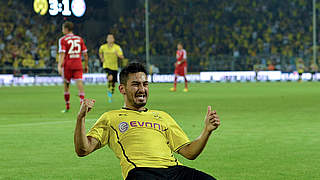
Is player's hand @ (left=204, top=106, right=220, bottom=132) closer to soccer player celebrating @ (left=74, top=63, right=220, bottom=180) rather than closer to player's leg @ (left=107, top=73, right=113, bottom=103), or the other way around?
soccer player celebrating @ (left=74, top=63, right=220, bottom=180)

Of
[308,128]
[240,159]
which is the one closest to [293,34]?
[308,128]

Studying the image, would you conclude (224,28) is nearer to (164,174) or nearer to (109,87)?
(109,87)

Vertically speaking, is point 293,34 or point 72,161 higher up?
point 293,34

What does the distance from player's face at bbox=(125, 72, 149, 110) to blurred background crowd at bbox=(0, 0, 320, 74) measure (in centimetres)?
3568

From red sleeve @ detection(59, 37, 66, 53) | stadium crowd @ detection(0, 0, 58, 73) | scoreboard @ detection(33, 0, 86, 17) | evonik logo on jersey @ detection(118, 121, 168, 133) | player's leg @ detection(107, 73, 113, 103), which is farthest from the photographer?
stadium crowd @ detection(0, 0, 58, 73)

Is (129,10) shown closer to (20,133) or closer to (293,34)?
(293,34)

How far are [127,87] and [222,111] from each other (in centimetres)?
1081

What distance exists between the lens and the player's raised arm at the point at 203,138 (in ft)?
13.6

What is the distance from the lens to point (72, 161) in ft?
24.3

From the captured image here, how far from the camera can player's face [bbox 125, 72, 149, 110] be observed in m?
4.53

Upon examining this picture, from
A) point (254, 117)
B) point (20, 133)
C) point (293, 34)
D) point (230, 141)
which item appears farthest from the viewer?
point (293, 34)

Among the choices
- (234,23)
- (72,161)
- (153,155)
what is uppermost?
(234,23)

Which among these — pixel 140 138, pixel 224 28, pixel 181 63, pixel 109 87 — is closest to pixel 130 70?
pixel 140 138

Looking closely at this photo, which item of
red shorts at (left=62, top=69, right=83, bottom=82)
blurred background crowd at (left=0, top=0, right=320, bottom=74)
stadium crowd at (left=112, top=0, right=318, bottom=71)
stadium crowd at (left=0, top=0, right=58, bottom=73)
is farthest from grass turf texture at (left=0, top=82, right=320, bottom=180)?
stadium crowd at (left=112, top=0, right=318, bottom=71)
